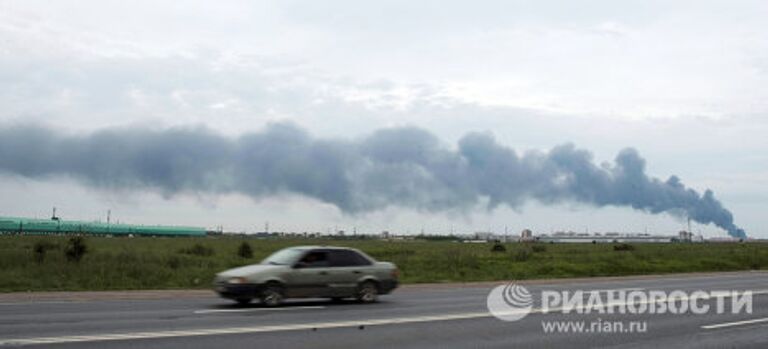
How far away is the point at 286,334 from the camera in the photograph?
1201 cm

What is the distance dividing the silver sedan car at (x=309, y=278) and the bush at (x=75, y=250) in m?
14.7

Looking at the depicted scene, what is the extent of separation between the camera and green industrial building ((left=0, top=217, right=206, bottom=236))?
376 feet

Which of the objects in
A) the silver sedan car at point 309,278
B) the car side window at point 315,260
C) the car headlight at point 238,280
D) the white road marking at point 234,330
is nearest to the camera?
the white road marking at point 234,330

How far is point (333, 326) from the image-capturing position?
1324 cm

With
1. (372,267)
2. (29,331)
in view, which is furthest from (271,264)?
(29,331)

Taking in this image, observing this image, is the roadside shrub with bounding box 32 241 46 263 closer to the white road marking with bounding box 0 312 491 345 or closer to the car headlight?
the car headlight

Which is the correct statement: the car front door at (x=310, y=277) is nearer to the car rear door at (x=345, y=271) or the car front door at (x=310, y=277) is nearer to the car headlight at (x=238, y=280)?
the car rear door at (x=345, y=271)

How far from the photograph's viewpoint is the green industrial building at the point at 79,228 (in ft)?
376

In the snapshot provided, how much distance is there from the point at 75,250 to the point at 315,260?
51.8ft

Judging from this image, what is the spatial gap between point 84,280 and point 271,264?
10687mm

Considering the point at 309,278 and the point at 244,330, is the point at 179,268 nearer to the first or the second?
the point at 309,278

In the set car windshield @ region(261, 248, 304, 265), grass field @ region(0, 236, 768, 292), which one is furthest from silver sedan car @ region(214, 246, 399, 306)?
grass field @ region(0, 236, 768, 292)

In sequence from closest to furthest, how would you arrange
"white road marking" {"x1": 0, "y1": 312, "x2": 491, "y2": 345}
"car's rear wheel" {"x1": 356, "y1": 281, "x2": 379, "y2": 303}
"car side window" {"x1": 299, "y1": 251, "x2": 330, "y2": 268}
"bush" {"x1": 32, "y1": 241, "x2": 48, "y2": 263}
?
"white road marking" {"x1": 0, "y1": 312, "x2": 491, "y2": 345} → "car side window" {"x1": 299, "y1": 251, "x2": 330, "y2": 268} → "car's rear wheel" {"x1": 356, "y1": 281, "x2": 379, "y2": 303} → "bush" {"x1": 32, "y1": 241, "x2": 48, "y2": 263}

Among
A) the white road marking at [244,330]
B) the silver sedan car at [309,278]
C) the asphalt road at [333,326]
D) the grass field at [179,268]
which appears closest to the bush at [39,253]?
the grass field at [179,268]
